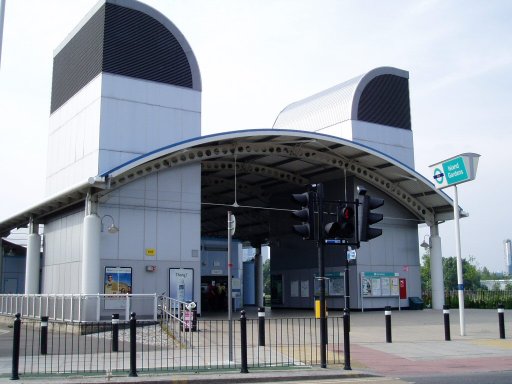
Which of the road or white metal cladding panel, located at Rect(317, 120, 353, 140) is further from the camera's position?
white metal cladding panel, located at Rect(317, 120, 353, 140)

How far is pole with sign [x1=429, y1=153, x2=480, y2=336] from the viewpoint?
858 inches

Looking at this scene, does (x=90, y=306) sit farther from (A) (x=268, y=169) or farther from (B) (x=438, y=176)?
(A) (x=268, y=169)

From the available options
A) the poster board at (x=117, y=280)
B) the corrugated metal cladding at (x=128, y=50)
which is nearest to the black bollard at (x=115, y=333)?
the poster board at (x=117, y=280)

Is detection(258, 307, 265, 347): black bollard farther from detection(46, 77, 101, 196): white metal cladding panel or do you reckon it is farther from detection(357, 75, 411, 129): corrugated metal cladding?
detection(357, 75, 411, 129): corrugated metal cladding

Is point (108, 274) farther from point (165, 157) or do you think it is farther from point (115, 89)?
point (115, 89)

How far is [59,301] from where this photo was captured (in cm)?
2684

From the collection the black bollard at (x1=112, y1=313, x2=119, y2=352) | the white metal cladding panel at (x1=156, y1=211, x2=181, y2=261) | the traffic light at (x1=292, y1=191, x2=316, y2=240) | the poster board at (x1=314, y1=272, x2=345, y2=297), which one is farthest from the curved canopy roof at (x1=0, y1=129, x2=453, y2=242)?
the traffic light at (x1=292, y1=191, x2=316, y2=240)

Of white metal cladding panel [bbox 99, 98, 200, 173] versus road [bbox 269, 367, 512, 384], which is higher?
white metal cladding panel [bbox 99, 98, 200, 173]

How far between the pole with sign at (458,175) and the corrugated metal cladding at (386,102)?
59.8 ft

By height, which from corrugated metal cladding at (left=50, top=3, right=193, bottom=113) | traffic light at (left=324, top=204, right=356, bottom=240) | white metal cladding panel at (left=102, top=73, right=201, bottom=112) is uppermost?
corrugated metal cladding at (left=50, top=3, right=193, bottom=113)

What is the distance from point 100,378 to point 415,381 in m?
6.26

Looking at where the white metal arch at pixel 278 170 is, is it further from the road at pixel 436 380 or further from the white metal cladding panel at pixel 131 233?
the road at pixel 436 380

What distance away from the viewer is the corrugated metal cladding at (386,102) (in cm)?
4134

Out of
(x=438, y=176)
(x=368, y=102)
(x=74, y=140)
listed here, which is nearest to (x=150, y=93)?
(x=74, y=140)
